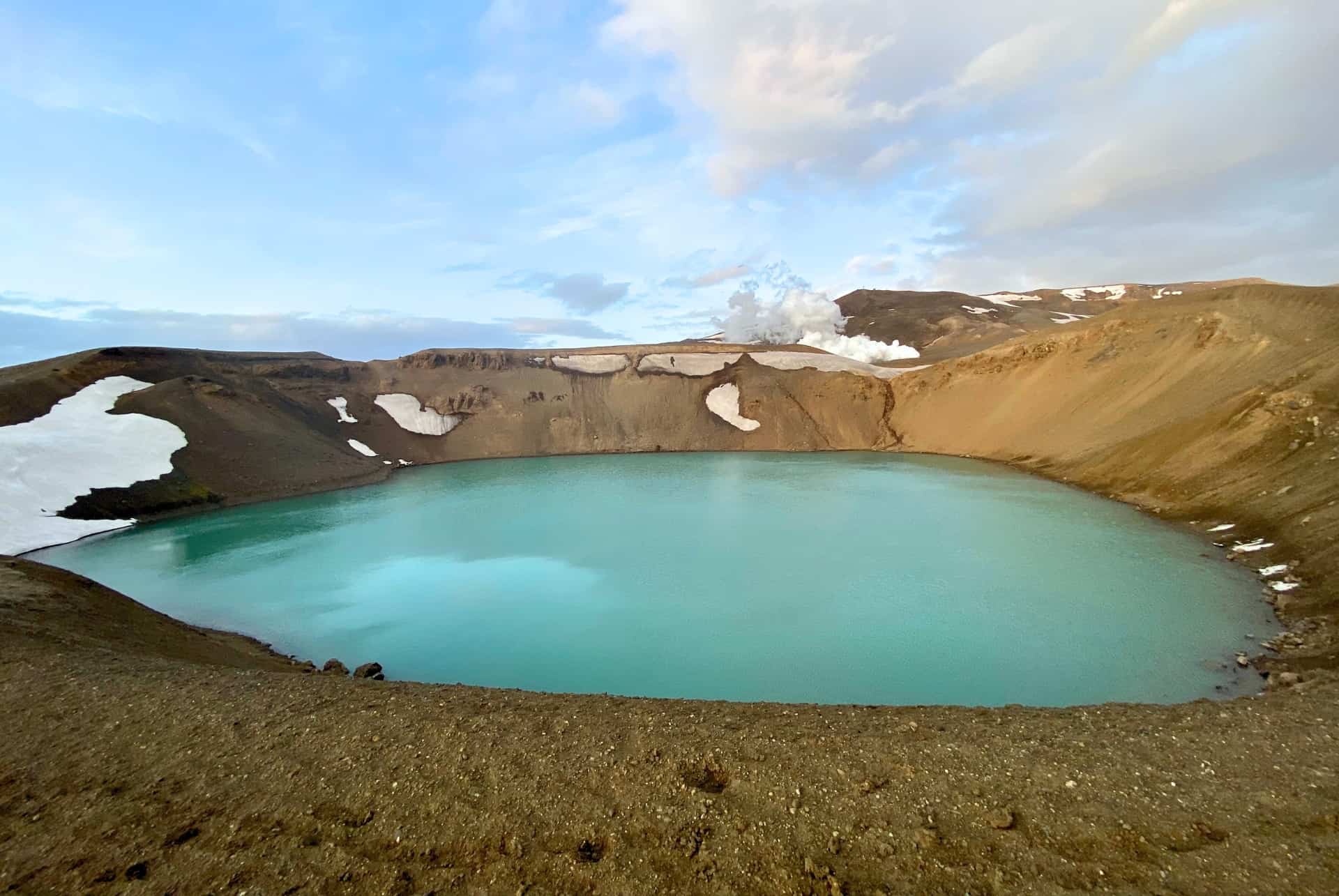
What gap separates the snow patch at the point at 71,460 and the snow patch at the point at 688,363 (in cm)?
3053

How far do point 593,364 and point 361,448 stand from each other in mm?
19330

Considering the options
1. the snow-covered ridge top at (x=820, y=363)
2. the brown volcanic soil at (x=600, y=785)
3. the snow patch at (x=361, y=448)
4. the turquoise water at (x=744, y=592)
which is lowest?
the turquoise water at (x=744, y=592)

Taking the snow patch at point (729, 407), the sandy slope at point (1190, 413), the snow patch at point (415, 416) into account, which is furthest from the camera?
the snow patch at point (729, 407)

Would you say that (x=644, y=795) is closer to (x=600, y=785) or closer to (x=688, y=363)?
(x=600, y=785)

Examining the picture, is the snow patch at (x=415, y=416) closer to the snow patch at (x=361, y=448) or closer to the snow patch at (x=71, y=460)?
the snow patch at (x=361, y=448)

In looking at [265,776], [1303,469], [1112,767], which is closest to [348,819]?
[265,776]

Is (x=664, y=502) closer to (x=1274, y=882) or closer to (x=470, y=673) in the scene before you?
(x=470, y=673)

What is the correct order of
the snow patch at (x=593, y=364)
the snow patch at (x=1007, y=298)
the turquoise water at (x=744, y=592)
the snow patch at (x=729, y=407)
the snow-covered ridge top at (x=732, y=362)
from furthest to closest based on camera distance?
1. the snow patch at (x=1007, y=298)
2. the snow patch at (x=593, y=364)
3. the snow-covered ridge top at (x=732, y=362)
4. the snow patch at (x=729, y=407)
5. the turquoise water at (x=744, y=592)

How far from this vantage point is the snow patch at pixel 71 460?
20375 millimetres

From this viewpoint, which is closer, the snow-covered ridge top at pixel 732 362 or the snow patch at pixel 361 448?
the snow patch at pixel 361 448

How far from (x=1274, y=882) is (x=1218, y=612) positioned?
30.3 ft

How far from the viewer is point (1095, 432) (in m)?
25.6

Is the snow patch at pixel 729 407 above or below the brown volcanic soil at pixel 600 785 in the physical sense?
above

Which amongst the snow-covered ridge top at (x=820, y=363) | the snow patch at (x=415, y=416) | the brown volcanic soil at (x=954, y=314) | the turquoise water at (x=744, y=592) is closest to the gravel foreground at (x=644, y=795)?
the turquoise water at (x=744, y=592)
